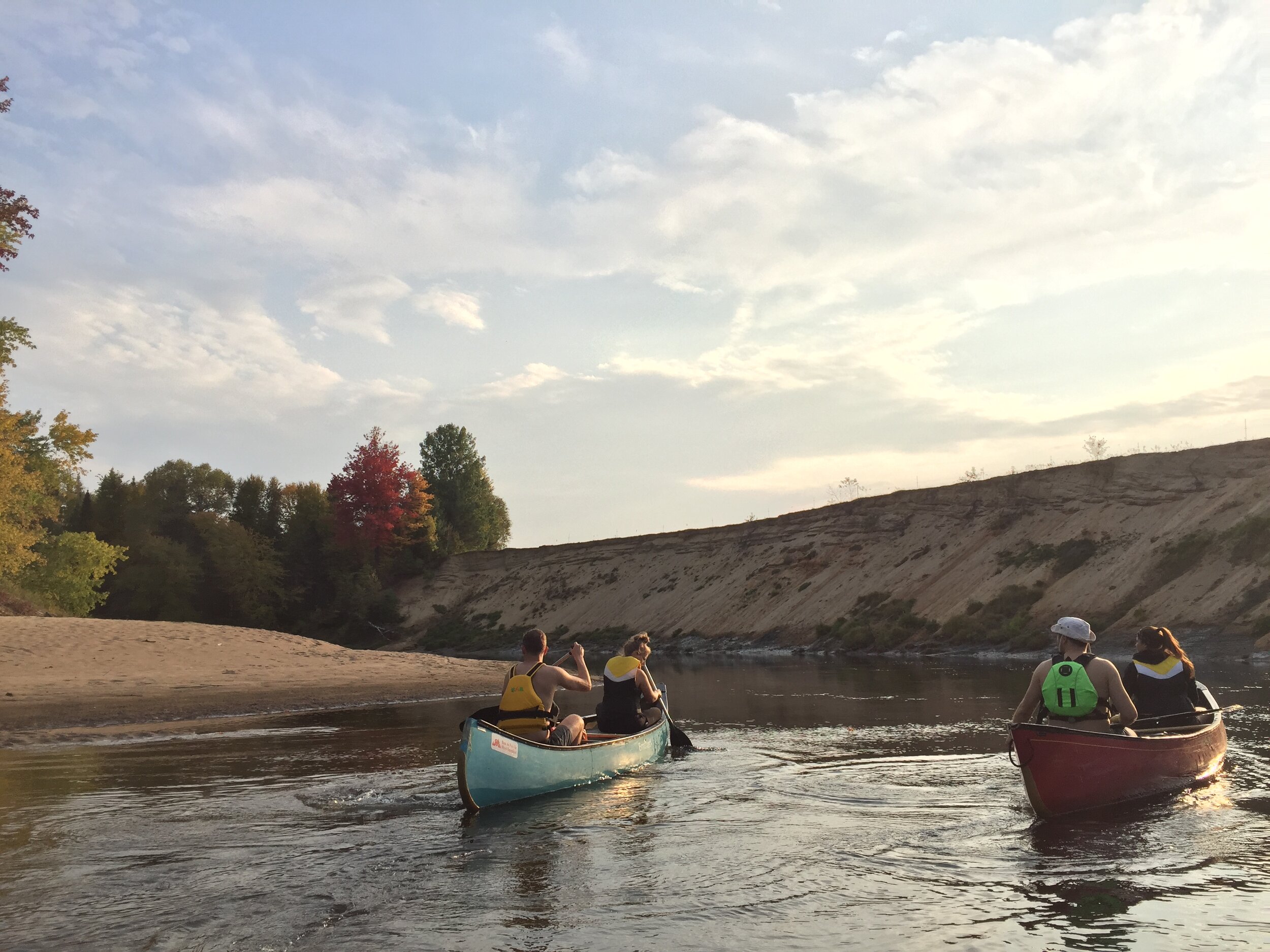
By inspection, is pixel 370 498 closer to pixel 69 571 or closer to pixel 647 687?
pixel 69 571

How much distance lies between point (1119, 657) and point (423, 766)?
24.3 meters

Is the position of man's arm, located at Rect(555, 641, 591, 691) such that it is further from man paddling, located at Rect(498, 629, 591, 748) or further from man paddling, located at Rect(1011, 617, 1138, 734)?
man paddling, located at Rect(1011, 617, 1138, 734)

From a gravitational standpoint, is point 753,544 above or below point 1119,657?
above

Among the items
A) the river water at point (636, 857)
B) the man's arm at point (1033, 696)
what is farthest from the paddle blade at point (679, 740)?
the man's arm at point (1033, 696)

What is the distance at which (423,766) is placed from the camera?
1445cm

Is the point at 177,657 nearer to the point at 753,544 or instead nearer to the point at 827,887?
the point at 827,887

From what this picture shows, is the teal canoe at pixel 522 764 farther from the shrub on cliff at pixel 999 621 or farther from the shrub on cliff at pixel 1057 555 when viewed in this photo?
the shrub on cliff at pixel 1057 555

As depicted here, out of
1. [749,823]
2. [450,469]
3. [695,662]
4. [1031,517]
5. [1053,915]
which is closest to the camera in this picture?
[1053,915]

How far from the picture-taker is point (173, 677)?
2523 centimetres

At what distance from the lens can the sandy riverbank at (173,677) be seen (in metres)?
20.0

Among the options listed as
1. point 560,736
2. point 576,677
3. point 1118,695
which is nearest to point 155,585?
point 560,736

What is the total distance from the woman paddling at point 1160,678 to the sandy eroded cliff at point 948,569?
21.4 m

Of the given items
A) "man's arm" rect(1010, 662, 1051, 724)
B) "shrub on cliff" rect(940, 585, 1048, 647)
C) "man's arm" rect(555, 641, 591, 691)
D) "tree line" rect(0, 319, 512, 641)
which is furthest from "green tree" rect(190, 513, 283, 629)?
"man's arm" rect(1010, 662, 1051, 724)

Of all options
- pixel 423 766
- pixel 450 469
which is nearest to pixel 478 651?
pixel 450 469
